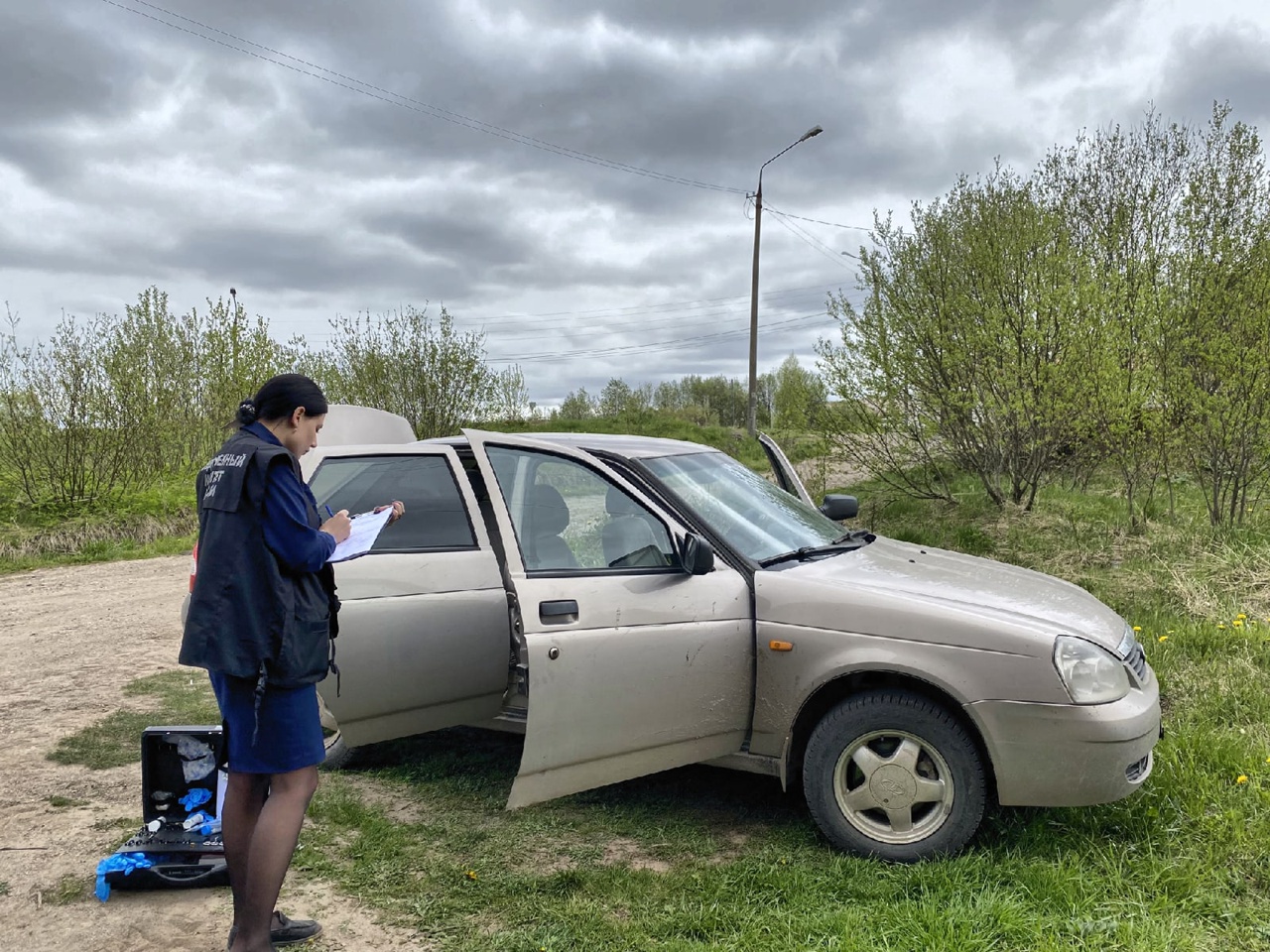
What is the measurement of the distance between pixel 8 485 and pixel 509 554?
560 inches

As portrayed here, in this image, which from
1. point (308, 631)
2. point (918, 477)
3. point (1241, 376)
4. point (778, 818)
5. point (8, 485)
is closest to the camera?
point (308, 631)

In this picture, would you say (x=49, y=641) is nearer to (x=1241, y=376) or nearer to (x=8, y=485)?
(x=8, y=485)

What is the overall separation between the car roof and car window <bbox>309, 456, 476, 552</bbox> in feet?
0.75

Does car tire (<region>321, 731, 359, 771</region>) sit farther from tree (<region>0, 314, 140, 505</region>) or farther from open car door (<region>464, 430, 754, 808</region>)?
tree (<region>0, 314, 140, 505</region>)

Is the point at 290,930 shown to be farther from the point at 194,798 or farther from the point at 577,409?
the point at 577,409

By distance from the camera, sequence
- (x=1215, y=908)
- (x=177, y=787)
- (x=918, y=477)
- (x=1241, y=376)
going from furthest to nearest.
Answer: (x=918, y=477) → (x=1241, y=376) → (x=177, y=787) → (x=1215, y=908)

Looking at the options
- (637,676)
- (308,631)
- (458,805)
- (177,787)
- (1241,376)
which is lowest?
(458,805)

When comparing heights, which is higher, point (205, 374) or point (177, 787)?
point (205, 374)

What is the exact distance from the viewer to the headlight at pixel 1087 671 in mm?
3252

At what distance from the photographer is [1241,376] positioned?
28.5 feet

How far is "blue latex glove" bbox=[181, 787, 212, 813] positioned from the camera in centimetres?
371

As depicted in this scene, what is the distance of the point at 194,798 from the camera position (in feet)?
12.2

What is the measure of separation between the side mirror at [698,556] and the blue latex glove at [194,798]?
2233mm

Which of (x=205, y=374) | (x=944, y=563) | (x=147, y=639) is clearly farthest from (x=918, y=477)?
(x=205, y=374)
